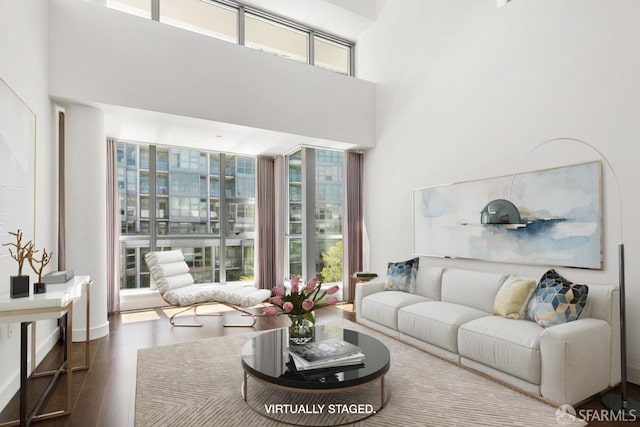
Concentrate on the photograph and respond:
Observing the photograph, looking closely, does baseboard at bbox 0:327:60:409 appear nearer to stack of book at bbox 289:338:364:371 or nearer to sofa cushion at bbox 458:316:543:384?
stack of book at bbox 289:338:364:371

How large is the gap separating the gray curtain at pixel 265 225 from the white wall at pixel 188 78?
1.73 metres

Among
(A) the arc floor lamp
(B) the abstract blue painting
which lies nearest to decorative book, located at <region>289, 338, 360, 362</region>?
(A) the arc floor lamp

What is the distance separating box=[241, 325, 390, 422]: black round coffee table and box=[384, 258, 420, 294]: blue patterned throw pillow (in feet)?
5.41

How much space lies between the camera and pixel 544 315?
9.43ft

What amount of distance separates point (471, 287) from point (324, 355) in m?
2.04

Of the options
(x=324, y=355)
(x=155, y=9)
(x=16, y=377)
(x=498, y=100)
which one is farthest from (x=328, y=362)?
Result: (x=155, y=9)

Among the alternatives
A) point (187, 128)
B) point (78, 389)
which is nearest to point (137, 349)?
point (78, 389)

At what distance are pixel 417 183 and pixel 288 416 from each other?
11.6 feet

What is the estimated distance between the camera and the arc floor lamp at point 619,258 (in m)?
2.46

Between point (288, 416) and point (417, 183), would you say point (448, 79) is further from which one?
point (288, 416)

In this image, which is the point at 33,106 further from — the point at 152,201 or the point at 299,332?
the point at 299,332

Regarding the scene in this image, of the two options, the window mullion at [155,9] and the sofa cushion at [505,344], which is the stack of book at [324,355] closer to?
the sofa cushion at [505,344]

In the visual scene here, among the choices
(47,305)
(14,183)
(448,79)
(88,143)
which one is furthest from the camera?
(448,79)

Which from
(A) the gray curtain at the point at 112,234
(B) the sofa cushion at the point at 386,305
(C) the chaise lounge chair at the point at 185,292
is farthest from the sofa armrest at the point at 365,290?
(A) the gray curtain at the point at 112,234
